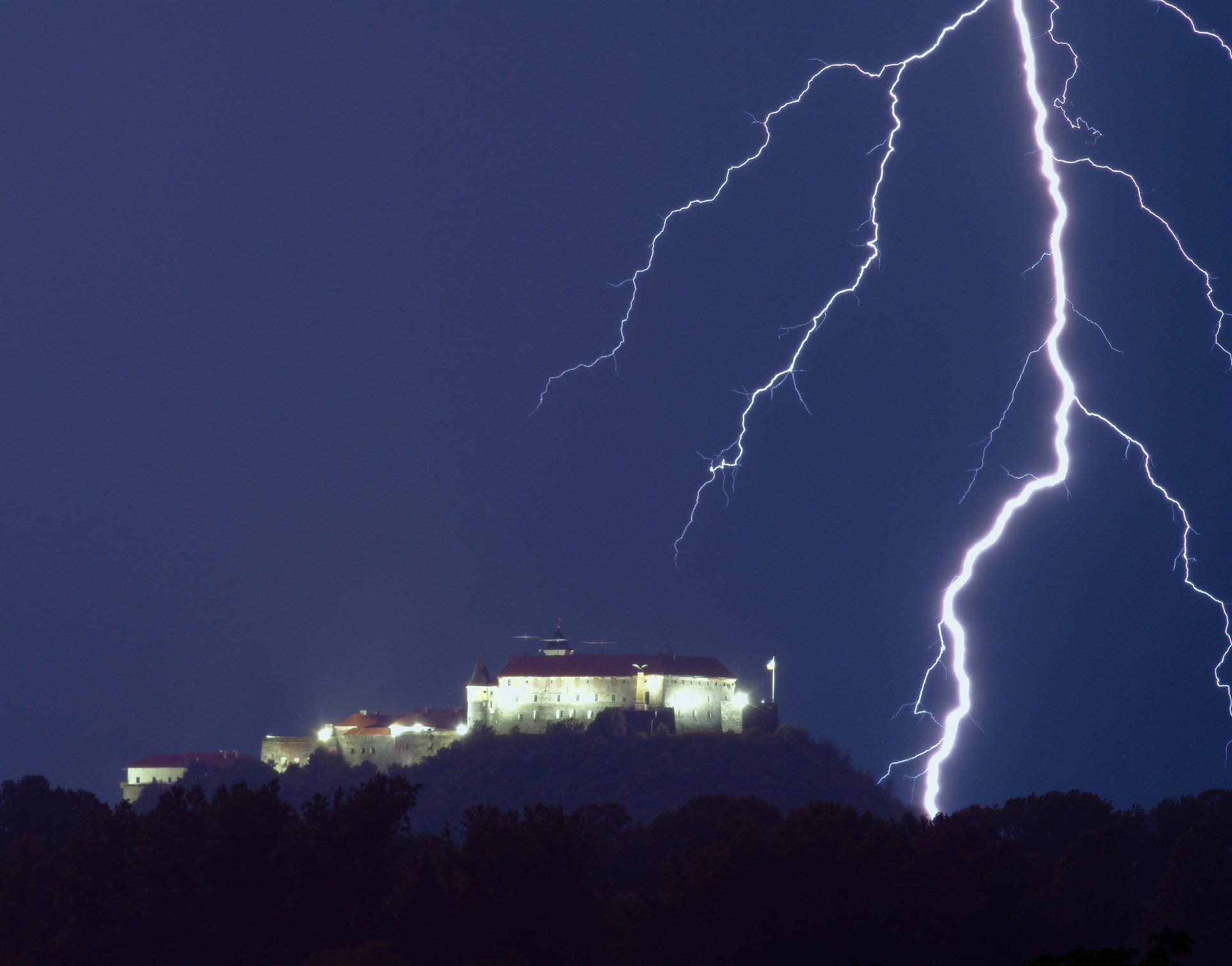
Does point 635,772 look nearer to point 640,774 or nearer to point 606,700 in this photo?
point 640,774

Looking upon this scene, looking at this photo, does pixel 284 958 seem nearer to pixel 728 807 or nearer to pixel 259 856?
pixel 259 856

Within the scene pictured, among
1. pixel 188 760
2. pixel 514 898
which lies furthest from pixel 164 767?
pixel 514 898

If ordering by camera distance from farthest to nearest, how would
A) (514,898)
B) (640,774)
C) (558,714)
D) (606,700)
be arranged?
1. (558,714)
2. (606,700)
3. (640,774)
4. (514,898)

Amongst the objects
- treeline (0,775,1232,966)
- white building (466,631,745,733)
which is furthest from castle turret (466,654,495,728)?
treeline (0,775,1232,966)

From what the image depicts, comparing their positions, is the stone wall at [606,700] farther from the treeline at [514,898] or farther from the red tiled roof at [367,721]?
the treeline at [514,898]

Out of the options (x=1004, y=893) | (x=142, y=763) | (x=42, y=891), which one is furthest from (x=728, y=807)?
(x=142, y=763)

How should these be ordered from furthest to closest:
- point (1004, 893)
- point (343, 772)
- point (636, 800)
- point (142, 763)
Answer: point (142, 763) → point (343, 772) → point (636, 800) → point (1004, 893)

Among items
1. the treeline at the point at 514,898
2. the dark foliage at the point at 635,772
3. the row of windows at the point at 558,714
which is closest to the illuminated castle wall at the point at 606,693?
the row of windows at the point at 558,714
